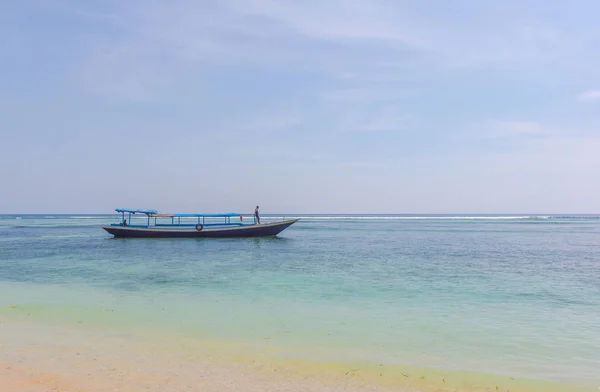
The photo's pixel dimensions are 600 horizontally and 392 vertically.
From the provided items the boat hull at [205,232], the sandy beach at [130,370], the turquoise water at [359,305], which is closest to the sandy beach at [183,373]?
the sandy beach at [130,370]

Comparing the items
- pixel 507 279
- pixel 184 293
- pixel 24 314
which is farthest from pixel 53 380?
pixel 507 279

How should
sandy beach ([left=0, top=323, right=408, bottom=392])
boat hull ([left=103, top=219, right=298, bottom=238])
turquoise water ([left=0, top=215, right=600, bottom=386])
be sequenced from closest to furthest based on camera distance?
1. sandy beach ([left=0, top=323, right=408, bottom=392])
2. turquoise water ([left=0, top=215, right=600, bottom=386])
3. boat hull ([left=103, top=219, right=298, bottom=238])

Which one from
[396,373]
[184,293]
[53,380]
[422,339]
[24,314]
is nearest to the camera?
[53,380]

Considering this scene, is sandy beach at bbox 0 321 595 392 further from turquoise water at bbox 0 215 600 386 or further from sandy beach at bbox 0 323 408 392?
turquoise water at bbox 0 215 600 386

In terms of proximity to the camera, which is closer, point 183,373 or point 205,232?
point 183,373

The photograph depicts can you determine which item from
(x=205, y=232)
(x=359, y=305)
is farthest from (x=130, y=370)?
(x=205, y=232)

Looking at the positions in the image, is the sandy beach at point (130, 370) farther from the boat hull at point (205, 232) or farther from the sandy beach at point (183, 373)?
the boat hull at point (205, 232)

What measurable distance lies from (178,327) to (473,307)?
7025mm

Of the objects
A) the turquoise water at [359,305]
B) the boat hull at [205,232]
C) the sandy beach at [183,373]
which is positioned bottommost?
the turquoise water at [359,305]

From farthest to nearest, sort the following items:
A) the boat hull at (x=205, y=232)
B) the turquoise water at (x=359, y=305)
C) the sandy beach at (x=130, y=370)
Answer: the boat hull at (x=205, y=232)
the turquoise water at (x=359, y=305)
the sandy beach at (x=130, y=370)

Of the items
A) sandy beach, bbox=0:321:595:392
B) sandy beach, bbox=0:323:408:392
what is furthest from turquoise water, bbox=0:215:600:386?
sandy beach, bbox=0:323:408:392

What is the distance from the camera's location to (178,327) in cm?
954

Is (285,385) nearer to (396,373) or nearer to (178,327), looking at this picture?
(396,373)

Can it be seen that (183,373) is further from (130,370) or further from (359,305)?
(359,305)
